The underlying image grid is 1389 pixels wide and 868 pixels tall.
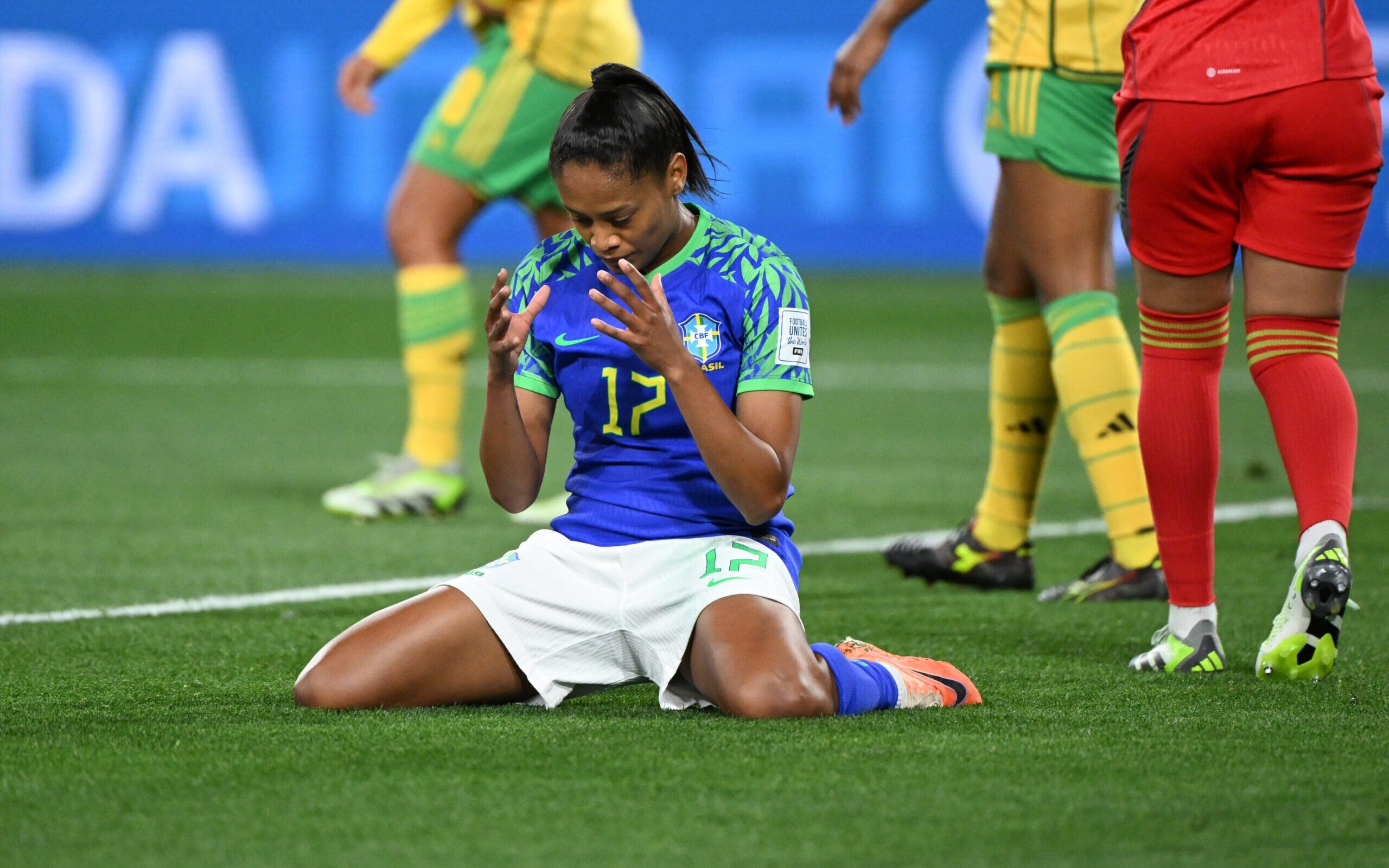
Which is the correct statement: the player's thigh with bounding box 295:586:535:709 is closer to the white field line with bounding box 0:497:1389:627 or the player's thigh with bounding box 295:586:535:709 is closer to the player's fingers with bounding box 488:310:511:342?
the player's fingers with bounding box 488:310:511:342

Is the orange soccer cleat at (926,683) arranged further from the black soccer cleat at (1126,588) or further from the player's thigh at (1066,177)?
the player's thigh at (1066,177)

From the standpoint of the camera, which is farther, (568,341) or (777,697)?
(568,341)

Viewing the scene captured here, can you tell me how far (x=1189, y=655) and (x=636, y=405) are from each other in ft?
3.08

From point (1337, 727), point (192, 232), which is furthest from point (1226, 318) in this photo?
point (192, 232)

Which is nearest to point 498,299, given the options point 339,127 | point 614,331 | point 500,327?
point 500,327

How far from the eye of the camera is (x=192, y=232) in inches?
552

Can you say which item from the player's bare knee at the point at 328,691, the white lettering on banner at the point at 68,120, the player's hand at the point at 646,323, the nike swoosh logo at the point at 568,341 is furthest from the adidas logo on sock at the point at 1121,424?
the white lettering on banner at the point at 68,120

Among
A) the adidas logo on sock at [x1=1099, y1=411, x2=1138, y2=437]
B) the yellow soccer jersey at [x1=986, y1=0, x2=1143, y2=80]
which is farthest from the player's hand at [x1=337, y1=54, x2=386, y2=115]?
the adidas logo on sock at [x1=1099, y1=411, x2=1138, y2=437]

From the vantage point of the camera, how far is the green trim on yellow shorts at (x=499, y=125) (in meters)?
4.96

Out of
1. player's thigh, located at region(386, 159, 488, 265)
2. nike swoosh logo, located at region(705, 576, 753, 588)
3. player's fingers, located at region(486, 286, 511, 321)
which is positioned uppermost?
player's fingers, located at region(486, 286, 511, 321)

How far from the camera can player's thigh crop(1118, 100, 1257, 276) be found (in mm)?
2715

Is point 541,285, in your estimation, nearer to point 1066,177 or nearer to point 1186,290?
point 1186,290

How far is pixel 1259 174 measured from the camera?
108 inches

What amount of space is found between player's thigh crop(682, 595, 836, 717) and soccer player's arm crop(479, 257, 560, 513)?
35 cm
